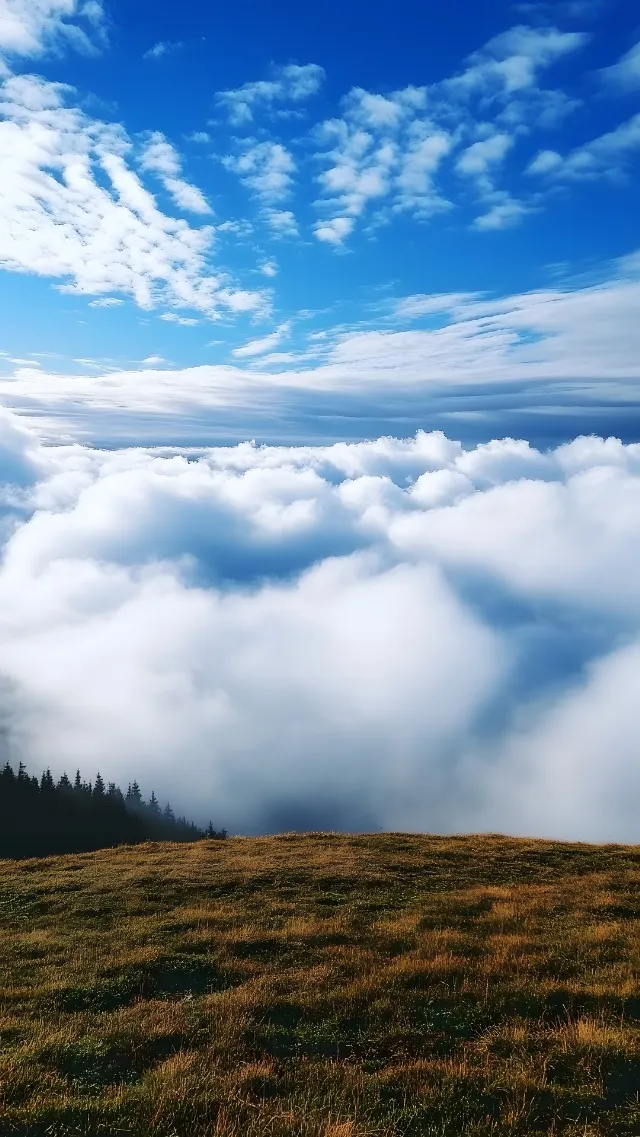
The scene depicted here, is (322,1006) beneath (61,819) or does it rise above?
above

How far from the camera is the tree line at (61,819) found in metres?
146

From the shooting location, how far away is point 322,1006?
12.9 metres

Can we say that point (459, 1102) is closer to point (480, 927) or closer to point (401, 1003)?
Result: point (401, 1003)

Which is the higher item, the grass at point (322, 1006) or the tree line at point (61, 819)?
the grass at point (322, 1006)

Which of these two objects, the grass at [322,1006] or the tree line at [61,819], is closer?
the grass at [322,1006]

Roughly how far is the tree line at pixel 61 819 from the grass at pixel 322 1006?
12988 centimetres

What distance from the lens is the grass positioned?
920 centimetres

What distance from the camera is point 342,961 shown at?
15.6 metres

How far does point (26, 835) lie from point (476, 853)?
150479 millimetres

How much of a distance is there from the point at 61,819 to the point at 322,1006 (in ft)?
557

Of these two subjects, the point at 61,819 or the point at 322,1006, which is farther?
the point at 61,819

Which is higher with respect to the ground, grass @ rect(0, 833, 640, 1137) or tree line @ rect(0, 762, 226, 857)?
grass @ rect(0, 833, 640, 1137)

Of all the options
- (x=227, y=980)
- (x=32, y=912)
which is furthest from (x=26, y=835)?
(x=227, y=980)

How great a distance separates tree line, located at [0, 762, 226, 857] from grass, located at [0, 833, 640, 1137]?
426 feet
